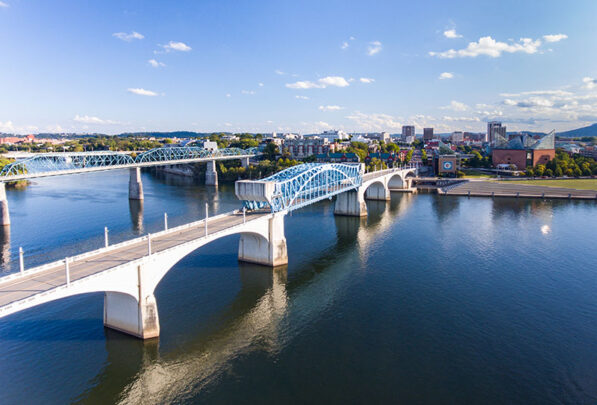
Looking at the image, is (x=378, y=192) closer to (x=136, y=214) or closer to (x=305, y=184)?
(x=305, y=184)

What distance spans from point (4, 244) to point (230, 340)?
39.5m

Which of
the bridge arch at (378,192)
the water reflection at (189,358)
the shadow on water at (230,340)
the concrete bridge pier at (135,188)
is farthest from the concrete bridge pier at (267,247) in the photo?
Answer: the concrete bridge pier at (135,188)

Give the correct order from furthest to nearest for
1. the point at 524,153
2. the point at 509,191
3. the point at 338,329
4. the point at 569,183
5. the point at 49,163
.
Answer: the point at 524,153
the point at 569,183
the point at 509,191
the point at 49,163
the point at 338,329

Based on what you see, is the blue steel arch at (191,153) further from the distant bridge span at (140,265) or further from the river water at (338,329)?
the distant bridge span at (140,265)

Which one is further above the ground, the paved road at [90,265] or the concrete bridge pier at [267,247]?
the paved road at [90,265]

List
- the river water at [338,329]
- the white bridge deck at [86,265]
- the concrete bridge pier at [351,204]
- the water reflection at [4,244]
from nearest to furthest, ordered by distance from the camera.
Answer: the white bridge deck at [86,265], the river water at [338,329], the water reflection at [4,244], the concrete bridge pier at [351,204]

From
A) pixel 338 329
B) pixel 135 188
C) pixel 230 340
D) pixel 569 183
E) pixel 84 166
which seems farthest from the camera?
pixel 569 183

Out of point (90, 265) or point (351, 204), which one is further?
point (351, 204)

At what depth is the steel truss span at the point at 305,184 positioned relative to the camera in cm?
4378

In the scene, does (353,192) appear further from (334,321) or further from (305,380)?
(305,380)

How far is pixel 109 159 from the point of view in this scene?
10175cm

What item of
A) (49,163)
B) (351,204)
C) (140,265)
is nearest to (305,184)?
(351,204)

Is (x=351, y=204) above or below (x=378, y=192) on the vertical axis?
below

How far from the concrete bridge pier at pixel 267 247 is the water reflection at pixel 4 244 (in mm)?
25409
